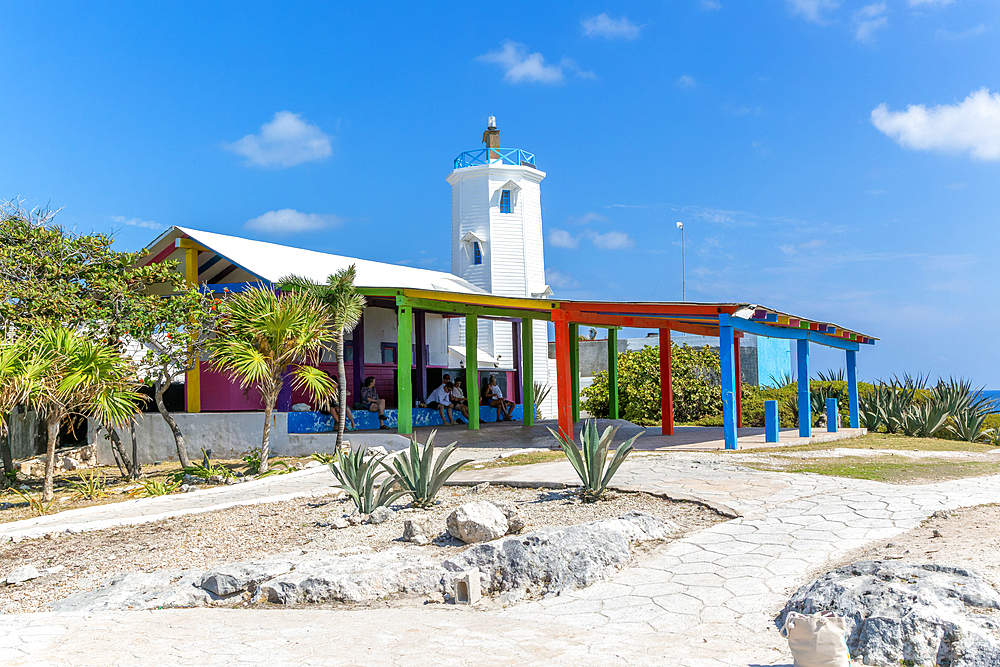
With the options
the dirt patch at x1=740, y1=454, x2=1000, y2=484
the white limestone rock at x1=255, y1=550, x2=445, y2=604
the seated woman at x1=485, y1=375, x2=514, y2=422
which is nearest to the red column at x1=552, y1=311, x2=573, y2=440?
the dirt patch at x1=740, y1=454, x2=1000, y2=484

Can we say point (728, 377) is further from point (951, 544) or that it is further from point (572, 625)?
point (572, 625)

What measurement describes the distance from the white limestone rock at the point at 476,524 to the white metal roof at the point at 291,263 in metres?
8.60

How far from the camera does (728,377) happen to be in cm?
1241

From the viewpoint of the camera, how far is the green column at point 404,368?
1373 centimetres

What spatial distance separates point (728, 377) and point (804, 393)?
3.00 m

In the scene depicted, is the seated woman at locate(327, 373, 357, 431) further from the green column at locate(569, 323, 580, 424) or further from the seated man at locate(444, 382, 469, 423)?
the green column at locate(569, 323, 580, 424)

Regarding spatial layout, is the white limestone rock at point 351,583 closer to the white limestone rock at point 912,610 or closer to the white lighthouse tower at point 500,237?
the white limestone rock at point 912,610

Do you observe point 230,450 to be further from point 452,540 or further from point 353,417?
point 452,540

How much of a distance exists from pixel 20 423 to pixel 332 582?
1267cm

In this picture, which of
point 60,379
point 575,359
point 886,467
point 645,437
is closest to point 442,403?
point 575,359

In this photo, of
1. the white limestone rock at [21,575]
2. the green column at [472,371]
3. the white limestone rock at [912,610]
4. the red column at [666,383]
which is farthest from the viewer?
the green column at [472,371]

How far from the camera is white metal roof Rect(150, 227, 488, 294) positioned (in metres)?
15.0

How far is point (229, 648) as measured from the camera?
404 centimetres

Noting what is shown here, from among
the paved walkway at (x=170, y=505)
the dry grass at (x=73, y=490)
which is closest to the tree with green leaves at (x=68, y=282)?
the dry grass at (x=73, y=490)
